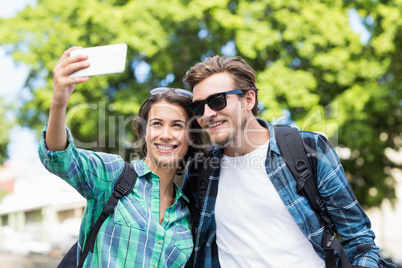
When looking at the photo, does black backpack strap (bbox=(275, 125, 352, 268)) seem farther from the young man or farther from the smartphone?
the smartphone

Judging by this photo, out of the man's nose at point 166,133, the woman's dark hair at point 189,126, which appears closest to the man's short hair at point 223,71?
the woman's dark hair at point 189,126

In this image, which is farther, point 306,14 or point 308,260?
point 306,14

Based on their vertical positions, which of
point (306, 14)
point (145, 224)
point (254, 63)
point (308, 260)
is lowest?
point (308, 260)

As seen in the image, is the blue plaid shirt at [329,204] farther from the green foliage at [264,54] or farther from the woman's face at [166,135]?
the green foliage at [264,54]

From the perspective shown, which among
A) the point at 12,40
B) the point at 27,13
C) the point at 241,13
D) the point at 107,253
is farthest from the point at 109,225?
the point at 27,13

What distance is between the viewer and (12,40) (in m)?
10.9

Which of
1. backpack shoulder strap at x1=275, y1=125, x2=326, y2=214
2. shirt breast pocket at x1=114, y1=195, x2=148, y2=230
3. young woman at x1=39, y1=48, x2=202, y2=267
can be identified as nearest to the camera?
young woman at x1=39, y1=48, x2=202, y2=267

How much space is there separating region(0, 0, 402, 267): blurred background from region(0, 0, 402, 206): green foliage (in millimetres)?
25

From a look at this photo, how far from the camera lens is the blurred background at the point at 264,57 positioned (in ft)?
31.5

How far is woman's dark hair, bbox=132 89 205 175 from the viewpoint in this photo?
2.96m

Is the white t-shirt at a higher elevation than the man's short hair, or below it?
below

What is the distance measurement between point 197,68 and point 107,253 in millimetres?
1348

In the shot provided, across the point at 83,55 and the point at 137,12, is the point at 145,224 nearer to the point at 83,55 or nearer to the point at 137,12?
the point at 83,55

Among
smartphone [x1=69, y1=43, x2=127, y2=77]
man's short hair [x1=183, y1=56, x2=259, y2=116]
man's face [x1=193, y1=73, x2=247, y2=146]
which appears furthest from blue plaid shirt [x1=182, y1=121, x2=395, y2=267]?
smartphone [x1=69, y1=43, x2=127, y2=77]
